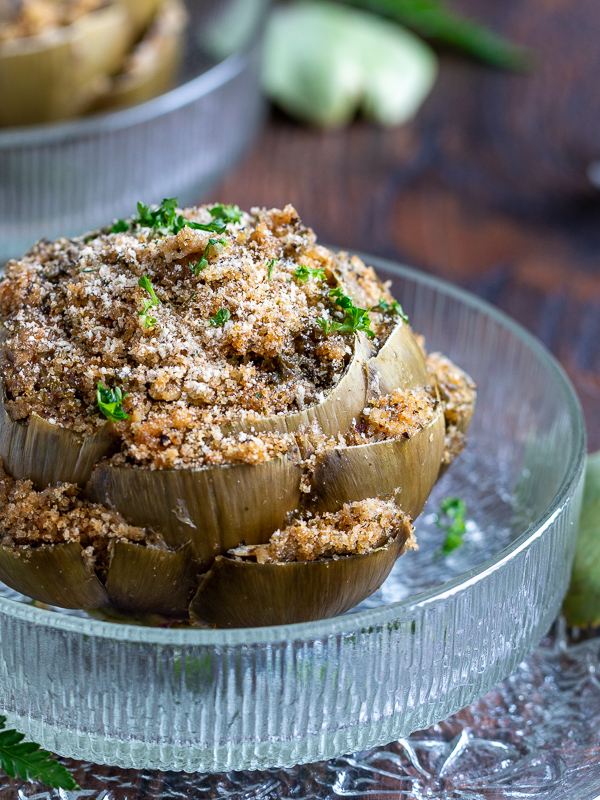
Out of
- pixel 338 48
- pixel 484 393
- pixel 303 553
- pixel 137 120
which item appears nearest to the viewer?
pixel 303 553

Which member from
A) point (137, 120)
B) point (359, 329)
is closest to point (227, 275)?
point (359, 329)

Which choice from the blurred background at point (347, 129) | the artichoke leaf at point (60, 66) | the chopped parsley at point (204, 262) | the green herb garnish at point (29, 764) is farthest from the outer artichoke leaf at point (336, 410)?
the artichoke leaf at point (60, 66)

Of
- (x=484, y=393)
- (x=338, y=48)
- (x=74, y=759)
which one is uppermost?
(x=338, y=48)

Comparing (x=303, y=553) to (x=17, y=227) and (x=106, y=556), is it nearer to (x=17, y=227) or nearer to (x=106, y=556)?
(x=106, y=556)

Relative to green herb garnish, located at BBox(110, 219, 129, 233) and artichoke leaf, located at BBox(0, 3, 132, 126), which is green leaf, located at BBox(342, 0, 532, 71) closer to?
artichoke leaf, located at BBox(0, 3, 132, 126)

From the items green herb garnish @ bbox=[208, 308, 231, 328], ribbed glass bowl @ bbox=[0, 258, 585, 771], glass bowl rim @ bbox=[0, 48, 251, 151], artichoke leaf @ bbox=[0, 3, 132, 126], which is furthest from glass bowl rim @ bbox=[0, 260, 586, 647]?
artichoke leaf @ bbox=[0, 3, 132, 126]

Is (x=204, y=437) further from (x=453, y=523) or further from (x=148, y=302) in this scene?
(x=453, y=523)

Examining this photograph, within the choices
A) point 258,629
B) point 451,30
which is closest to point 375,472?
point 258,629

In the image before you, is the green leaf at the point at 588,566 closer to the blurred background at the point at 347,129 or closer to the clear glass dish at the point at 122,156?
the blurred background at the point at 347,129
